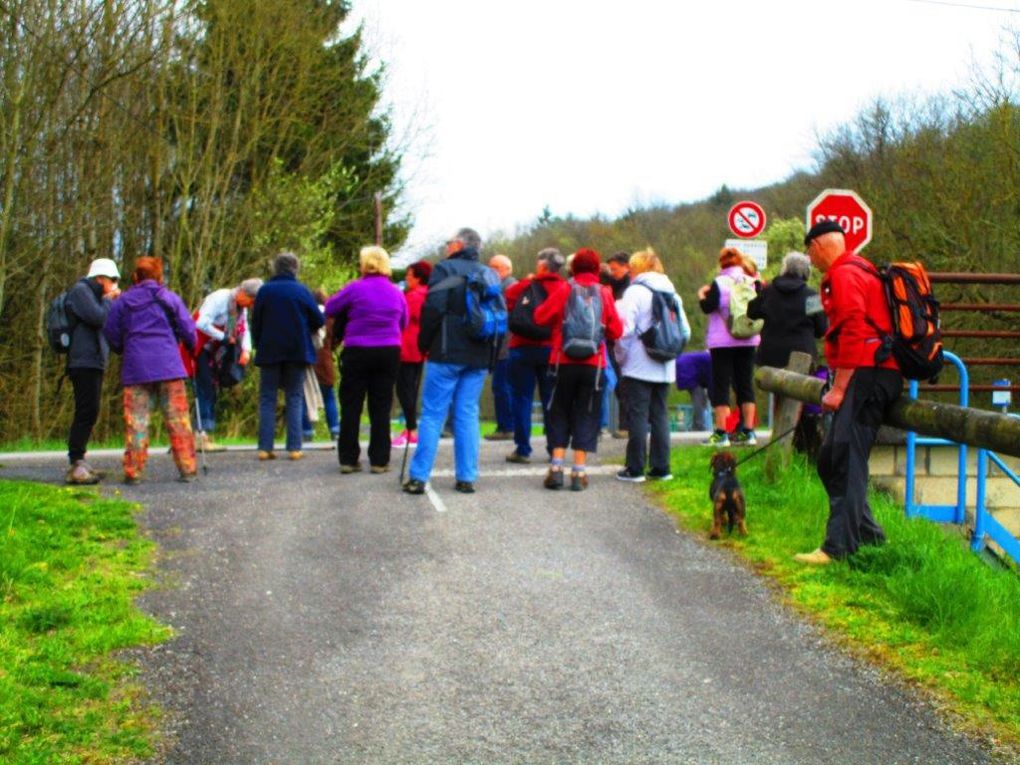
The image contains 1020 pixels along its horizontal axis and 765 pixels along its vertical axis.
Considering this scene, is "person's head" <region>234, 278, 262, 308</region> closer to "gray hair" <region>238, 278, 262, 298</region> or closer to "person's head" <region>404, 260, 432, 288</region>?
"gray hair" <region>238, 278, 262, 298</region>

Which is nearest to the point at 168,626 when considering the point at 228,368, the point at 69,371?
the point at 69,371

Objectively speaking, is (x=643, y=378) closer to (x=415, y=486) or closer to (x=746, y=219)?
(x=415, y=486)

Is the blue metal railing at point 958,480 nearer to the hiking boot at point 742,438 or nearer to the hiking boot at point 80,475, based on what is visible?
the hiking boot at point 742,438

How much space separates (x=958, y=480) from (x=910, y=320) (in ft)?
13.7

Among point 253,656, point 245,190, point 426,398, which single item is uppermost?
point 245,190

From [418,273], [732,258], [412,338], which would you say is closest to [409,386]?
[412,338]

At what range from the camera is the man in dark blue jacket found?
12797 mm

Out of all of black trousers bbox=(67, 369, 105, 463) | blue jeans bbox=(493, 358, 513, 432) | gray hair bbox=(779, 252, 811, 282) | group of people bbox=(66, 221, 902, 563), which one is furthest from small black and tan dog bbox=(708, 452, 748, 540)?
blue jeans bbox=(493, 358, 513, 432)

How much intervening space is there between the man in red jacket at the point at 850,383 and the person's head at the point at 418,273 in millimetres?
6401

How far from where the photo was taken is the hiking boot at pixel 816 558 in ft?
27.0

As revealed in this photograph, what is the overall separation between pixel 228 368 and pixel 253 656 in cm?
747

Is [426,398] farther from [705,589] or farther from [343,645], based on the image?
[343,645]

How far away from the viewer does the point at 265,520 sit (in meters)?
9.84

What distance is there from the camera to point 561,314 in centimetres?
1126
